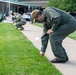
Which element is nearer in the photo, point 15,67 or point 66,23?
point 15,67

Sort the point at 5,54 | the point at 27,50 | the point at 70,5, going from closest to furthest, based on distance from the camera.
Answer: the point at 5,54, the point at 27,50, the point at 70,5

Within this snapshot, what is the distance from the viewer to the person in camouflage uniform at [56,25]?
8.31 meters

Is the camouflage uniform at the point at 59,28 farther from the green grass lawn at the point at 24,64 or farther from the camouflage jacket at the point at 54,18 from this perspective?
the green grass lawn at the point at 24,64

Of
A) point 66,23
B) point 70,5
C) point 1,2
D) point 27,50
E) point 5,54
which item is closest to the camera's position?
point 66,23

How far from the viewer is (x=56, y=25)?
27.6 feet

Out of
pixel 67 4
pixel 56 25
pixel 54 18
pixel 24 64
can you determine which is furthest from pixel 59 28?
pixel 67 4

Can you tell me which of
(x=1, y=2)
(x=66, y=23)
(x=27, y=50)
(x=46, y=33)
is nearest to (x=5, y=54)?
(x=27, y=50)

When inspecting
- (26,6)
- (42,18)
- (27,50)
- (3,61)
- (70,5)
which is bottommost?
(26,6)

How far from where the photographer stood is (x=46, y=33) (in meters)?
8.98

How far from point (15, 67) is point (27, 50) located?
3066 mm

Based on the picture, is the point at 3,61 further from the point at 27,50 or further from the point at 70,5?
the point at 70,5

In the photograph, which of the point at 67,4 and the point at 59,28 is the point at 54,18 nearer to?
the point at 59,28

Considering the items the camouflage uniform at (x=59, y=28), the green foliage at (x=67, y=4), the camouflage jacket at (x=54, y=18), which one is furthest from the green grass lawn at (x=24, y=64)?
the green foliage at (x=67, y=4)

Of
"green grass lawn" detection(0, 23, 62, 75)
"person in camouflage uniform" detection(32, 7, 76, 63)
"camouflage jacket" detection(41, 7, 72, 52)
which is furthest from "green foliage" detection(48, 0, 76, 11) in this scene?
"camouflage jacket" detection(41, 7, 72, 52)
